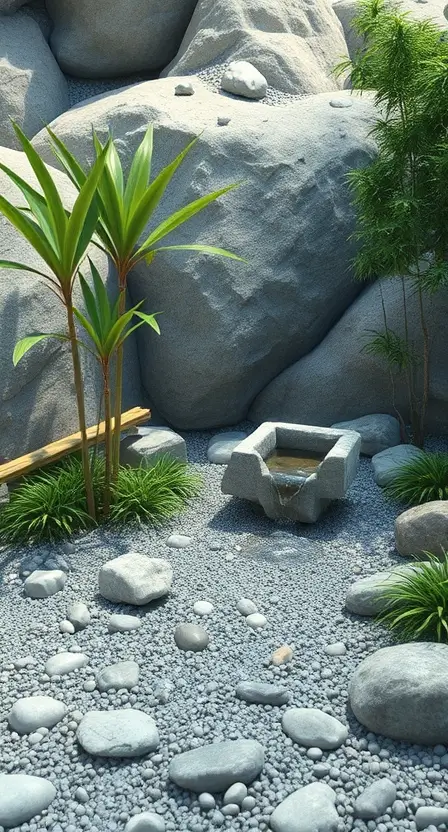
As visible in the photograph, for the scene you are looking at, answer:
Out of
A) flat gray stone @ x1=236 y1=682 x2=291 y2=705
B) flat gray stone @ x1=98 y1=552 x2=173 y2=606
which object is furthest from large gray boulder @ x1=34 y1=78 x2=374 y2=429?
flat gray stone @ x1=236 y1=682 x2=291 y2=705

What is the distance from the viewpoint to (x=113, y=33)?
7383 millimetres

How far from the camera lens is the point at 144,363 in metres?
6.19

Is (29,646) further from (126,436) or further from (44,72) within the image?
(44,72)

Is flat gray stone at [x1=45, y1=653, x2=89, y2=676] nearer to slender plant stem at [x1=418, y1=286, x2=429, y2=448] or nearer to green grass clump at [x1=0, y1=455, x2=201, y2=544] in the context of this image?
green grass clump at [x1=0, y1=455, x2=201, y2=544]

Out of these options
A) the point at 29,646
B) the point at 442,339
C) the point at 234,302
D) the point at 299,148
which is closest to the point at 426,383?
the point at 442,339

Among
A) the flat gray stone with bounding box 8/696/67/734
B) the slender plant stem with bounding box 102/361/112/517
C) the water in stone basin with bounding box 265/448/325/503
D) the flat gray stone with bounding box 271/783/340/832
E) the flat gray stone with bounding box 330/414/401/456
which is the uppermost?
the slender plant stem with bounding box 102/361/112/517

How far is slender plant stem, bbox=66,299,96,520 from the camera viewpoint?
4.33 meters

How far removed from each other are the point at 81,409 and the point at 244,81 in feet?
10.7

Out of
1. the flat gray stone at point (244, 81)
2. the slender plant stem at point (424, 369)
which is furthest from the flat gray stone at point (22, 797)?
the flat gray stone at point (244, 81)

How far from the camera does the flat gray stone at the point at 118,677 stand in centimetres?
347

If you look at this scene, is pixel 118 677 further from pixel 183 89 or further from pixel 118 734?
pixel 183 89

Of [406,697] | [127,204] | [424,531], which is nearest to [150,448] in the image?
[127,204]

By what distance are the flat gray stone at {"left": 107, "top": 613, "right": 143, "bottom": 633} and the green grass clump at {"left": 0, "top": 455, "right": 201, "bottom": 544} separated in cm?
79

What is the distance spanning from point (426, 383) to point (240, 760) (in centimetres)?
314
